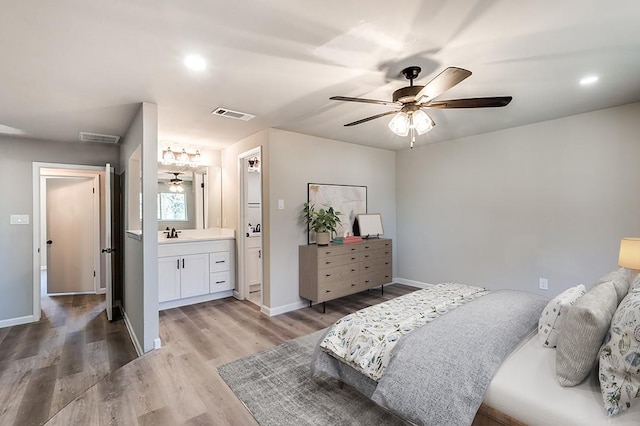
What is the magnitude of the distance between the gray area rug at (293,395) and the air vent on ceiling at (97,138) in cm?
347

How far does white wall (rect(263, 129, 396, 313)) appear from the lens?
154 inches

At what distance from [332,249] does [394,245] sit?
192 cm

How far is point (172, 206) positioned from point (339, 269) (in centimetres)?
285

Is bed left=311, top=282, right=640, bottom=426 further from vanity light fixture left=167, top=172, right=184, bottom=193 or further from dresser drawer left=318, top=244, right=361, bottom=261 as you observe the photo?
vanity light fixture left=167, top=172, right=184, bottom=193

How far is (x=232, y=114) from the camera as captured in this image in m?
3.28

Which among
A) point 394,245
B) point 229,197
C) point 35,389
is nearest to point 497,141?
point 394,245

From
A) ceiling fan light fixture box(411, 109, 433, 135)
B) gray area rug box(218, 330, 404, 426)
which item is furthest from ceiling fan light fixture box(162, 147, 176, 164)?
ceiling fan light fixture box(411, 109, 433, 135)

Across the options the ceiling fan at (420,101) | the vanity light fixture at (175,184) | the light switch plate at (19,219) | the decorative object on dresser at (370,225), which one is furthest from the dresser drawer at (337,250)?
the light switch plate at (19,219)

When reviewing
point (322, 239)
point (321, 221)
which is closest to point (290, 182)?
point (321, 221)

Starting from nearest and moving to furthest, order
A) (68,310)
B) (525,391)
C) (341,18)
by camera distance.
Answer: (525,391) → (341,18) → (68,310)

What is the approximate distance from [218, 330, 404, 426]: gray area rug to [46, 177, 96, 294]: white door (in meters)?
4.39

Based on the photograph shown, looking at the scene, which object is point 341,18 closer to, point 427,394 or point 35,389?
point 427,394

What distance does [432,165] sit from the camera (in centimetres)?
493

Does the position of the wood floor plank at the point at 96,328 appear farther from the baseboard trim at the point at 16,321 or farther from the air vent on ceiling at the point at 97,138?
the air vent on ceiling at the point at 97,138
